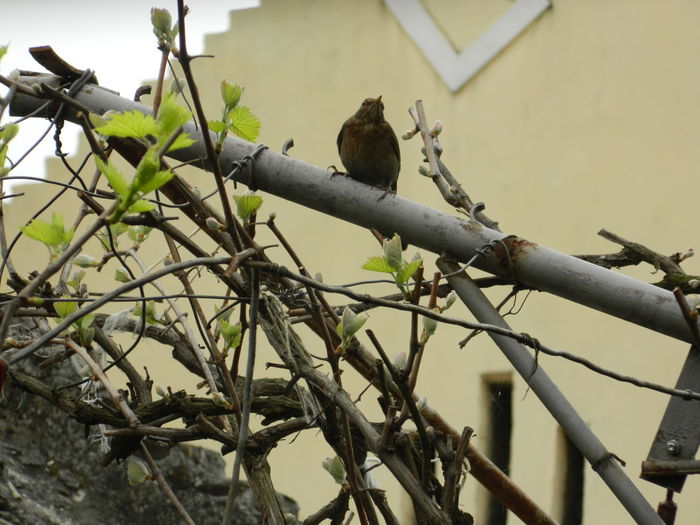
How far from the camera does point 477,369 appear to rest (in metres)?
4.34

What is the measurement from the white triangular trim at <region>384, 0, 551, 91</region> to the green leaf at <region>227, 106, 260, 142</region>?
10.4ft

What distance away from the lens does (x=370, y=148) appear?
3193mm

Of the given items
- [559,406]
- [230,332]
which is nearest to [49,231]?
[230,332]

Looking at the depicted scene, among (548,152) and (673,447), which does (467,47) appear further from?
(673,447)

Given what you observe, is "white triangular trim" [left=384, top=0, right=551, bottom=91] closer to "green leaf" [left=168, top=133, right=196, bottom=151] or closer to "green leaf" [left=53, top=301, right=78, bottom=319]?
"green leaf" [left=53, top=301, right=78, bottom=319]

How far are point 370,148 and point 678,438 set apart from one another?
5.39 ft

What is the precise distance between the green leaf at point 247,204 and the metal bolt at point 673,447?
83 cm

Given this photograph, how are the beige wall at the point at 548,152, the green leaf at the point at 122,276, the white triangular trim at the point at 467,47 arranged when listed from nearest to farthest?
the green leaf at the point at 122,276 < the beige wall at the point at 548,152 < the white triangular trim at the point at 467,47

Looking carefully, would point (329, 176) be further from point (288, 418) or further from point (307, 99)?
point (307, 99)

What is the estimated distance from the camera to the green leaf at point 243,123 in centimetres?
160

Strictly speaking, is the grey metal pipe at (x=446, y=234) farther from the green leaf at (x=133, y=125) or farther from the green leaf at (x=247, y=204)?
the green leaf at (x=133, y=125)

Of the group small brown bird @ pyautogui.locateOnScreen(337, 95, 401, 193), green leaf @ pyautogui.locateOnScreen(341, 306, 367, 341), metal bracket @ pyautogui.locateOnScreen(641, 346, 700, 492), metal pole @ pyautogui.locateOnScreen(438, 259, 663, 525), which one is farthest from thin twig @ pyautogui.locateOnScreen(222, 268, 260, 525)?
small brown bird @ pyautogui.locateOnScreen(337, 95, 401, 193)

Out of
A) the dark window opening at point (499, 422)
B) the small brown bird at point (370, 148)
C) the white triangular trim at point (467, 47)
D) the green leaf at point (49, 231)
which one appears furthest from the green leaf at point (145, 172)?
the white triangular trim at point (467, 47)

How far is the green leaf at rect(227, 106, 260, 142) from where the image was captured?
5.24 feet
